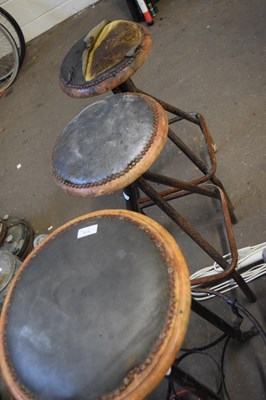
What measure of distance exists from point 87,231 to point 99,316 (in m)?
0.28

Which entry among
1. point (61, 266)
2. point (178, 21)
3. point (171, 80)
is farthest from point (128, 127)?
point (178, 21)

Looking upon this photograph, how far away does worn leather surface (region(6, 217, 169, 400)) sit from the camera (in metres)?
0.78

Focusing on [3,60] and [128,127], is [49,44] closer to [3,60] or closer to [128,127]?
[3,60]

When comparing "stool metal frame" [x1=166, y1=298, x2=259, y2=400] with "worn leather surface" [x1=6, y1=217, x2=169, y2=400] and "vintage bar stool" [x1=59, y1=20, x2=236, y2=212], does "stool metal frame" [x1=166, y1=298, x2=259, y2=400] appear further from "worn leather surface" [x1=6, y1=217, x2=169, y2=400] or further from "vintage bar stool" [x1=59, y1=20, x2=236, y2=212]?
"vintage bar stool" [x1=59, y1=20, x2=236, y2=212]

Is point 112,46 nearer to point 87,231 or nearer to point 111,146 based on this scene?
point 111,146

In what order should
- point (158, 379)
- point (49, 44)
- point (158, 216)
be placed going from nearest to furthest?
1. point (158, 379)
2. point (158, 216)
3. point (49, 44)

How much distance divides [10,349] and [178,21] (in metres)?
3.18

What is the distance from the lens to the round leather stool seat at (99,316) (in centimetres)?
78

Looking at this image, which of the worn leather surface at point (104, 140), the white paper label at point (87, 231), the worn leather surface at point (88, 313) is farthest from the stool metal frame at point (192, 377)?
the worn leather surface at point (104, 140)

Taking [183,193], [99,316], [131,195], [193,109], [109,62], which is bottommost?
[193,109]

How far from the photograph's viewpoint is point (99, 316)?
2.75ft

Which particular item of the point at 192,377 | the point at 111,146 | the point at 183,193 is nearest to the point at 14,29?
the point at 183,193

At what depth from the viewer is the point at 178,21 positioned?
10.6 ft

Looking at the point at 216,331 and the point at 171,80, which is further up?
the point at 171,80
